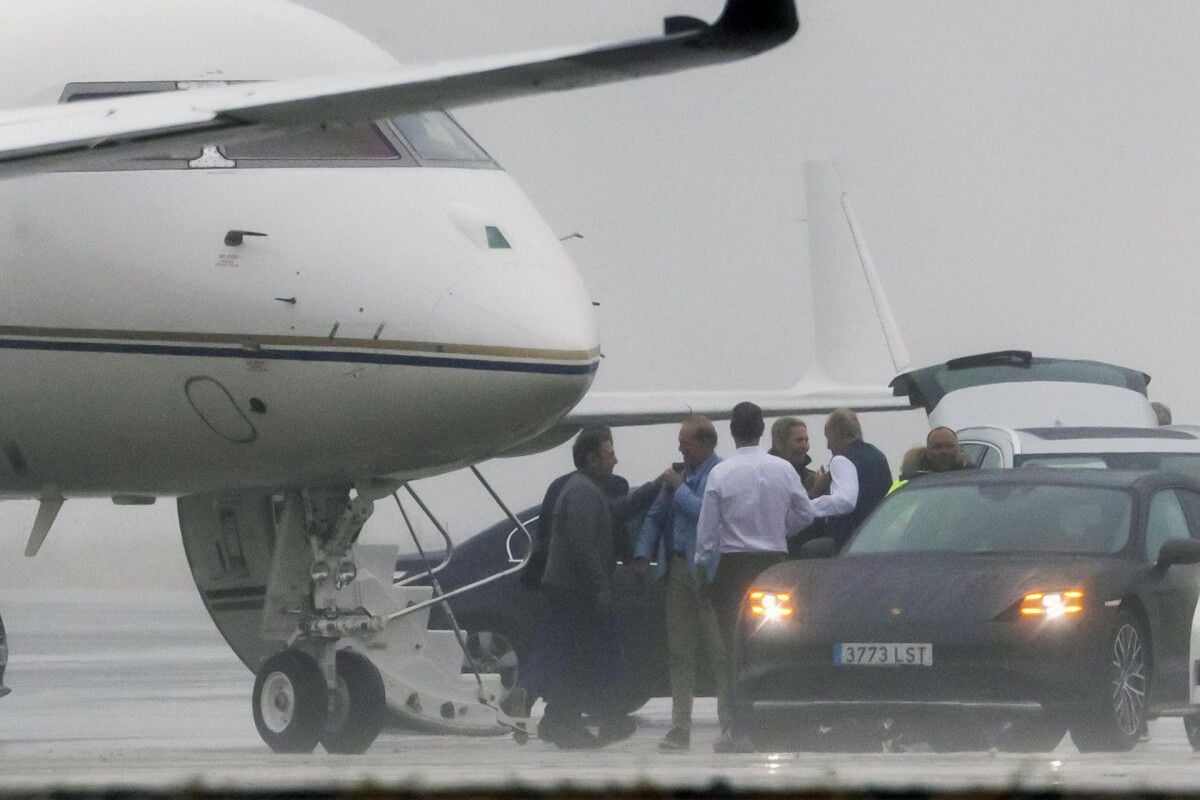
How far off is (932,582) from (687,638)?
6.99 feet

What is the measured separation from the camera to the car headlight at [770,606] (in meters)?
11.8

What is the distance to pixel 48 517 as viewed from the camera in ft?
42.9

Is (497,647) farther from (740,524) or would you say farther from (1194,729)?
(1194,729)

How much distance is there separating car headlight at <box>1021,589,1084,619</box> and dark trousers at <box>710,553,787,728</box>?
208 centimetres

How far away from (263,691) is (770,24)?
6.56 m

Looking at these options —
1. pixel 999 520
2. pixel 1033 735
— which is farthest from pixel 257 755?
pixel 999 520

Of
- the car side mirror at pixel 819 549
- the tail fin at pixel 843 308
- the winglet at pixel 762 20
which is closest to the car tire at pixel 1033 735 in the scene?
the car side mirror at pixel 819 549

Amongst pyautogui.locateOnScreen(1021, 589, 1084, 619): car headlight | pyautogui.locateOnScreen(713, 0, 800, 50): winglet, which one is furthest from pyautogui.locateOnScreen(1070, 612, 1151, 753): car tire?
pyautogui.locateOnScreen(713, 0, 800, 50): winglet

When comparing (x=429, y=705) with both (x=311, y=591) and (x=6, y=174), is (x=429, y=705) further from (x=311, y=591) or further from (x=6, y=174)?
(x=6, y=174)

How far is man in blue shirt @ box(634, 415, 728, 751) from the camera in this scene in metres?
13.2

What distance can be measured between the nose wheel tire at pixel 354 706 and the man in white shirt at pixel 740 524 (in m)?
1.73

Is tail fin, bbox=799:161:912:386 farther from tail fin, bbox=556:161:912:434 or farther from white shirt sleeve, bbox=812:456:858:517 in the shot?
white shirt sleeve, bbox=812:456:858:517

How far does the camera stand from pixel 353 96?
752cm

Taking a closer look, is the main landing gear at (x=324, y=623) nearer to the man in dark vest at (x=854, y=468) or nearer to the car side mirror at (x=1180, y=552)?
the man in dark vest at (x=854, y=468)
